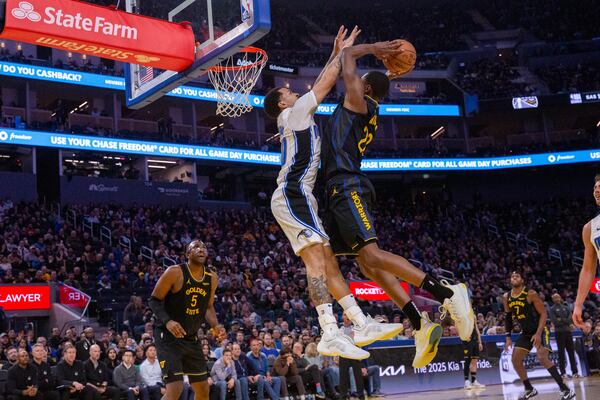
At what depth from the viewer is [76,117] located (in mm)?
30453

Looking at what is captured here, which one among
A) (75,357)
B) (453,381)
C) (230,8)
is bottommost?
(453,381)

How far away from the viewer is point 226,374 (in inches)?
507

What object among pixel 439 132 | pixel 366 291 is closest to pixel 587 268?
pixel 366 291

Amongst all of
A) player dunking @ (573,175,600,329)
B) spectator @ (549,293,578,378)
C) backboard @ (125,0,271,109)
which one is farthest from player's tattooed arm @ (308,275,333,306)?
spectator @ (549,293,578,378)

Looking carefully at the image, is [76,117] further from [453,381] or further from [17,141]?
[453,381]

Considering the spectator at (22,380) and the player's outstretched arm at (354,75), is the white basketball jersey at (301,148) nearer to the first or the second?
the player's outstretched arm at (354,75)

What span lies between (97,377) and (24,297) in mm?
7889

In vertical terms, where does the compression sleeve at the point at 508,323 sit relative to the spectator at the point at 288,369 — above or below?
above

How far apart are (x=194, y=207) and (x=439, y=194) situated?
14787mm

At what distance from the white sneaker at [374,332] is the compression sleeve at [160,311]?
3.03m

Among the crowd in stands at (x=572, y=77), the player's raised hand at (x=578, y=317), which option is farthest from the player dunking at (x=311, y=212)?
the crowd in stands at (x=572, y=77)

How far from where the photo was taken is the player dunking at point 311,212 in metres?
5.46

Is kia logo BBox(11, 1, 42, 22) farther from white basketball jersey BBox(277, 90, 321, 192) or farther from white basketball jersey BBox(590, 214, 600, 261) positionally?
white basketball jersey BBox(590, 214, 600, 261)

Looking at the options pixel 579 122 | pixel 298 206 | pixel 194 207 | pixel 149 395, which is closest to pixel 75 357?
pixel 149 395
